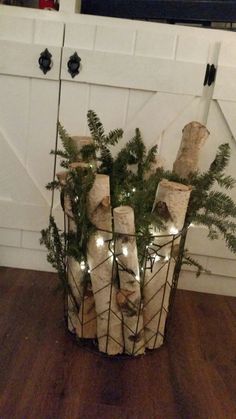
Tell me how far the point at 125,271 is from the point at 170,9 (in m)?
0.83

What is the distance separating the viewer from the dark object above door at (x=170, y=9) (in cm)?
115

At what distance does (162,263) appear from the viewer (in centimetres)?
90

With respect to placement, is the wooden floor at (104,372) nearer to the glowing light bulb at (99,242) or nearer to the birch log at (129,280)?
the birch log at (129,280)

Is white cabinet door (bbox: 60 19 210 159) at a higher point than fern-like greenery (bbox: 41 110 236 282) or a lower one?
higher

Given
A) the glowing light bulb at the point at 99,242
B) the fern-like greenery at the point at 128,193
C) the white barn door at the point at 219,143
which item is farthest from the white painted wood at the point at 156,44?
Result: the glowing light bulb at the point at 99,242

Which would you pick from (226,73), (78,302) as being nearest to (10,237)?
(78,302)

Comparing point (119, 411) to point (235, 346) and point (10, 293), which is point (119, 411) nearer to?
point (235, 346)

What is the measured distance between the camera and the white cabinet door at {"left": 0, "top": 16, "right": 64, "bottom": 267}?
3.75ft

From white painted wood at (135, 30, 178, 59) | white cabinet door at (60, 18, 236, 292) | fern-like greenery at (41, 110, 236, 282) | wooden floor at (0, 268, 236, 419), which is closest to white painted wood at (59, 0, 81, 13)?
white cabinet door at (60, 18, 236, 292)

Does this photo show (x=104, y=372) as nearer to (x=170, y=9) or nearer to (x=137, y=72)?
(x=137, y=72)

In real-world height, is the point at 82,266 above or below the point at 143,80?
below

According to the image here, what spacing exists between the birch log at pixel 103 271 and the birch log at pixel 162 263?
0.08m

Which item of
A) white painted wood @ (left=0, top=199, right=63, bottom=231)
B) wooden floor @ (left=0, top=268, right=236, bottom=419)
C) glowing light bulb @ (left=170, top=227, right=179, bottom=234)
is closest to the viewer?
wooden floor @ (left=0, top=268, right=236, bottom=419)

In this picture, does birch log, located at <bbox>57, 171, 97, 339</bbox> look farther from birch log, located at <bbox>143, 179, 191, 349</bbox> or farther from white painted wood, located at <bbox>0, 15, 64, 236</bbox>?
white painted wood, located at <bbox>0, 15, 64, 236</bbox>
